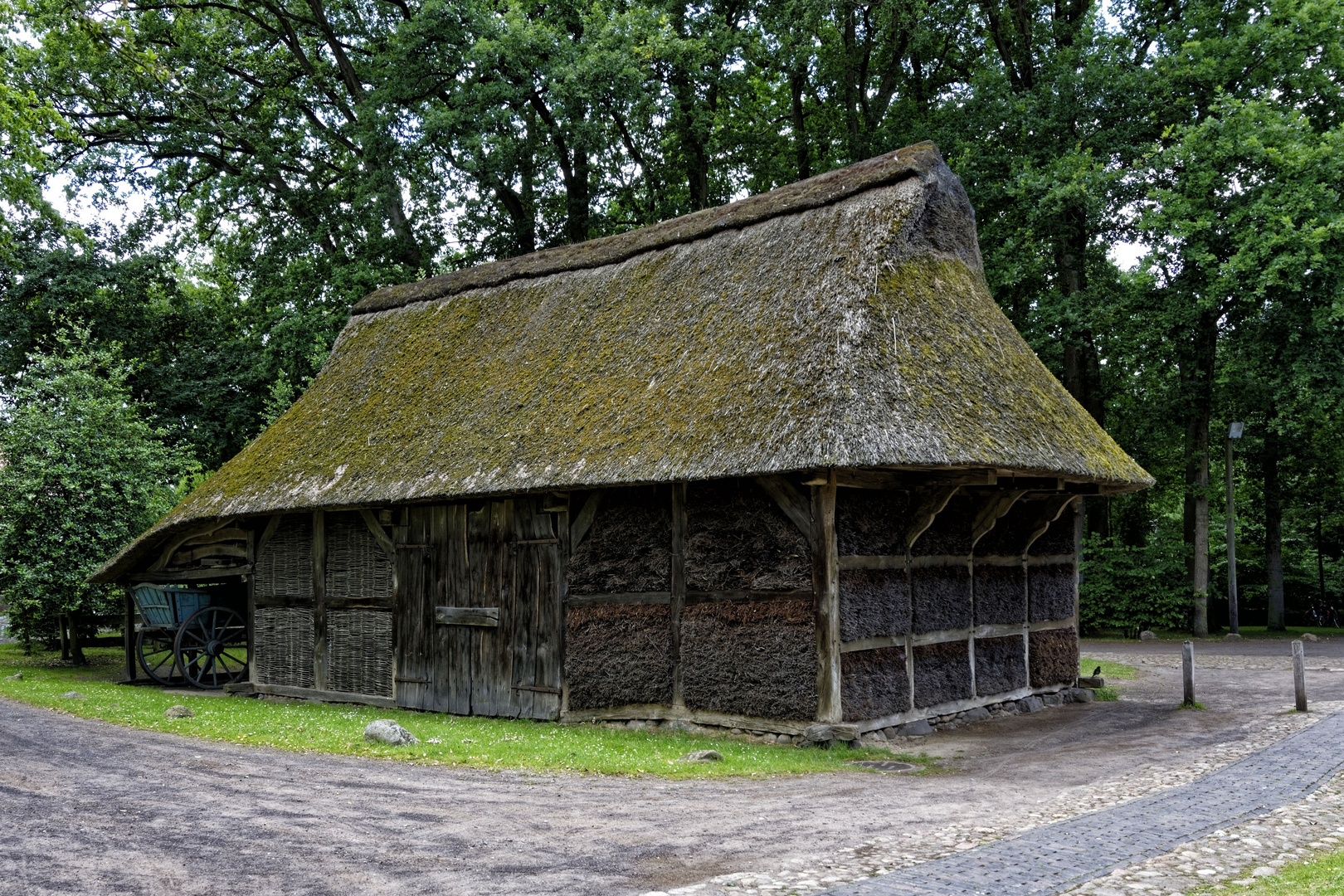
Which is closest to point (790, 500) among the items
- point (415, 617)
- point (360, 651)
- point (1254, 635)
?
point (415, 617)

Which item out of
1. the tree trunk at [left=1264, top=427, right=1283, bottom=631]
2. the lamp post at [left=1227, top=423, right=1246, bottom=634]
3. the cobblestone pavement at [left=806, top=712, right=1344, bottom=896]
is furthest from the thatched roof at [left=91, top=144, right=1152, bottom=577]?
the tree trunk at [left=1264, top=427, right=1283, bottom=631]

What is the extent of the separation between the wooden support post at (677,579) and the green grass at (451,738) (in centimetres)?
60

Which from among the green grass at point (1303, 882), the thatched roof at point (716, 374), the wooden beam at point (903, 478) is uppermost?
the thatched roof at point (716, 374)

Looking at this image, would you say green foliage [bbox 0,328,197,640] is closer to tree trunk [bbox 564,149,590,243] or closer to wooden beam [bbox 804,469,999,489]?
tree trunk [bbox 564,149,590,243]

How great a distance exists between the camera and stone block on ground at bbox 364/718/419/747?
1061cm

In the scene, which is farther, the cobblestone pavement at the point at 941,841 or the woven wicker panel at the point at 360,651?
the woven wicker panel at the point at 360,651

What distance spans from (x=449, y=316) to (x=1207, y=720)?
41.5 ft

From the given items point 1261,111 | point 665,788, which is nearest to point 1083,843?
point 665,788

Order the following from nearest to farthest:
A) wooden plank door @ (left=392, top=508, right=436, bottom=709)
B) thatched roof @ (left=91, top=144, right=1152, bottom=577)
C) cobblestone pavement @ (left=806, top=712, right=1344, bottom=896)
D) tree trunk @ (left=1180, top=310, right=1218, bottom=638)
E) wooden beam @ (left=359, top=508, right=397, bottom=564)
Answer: cobblestone pavement @ (left=806, top=712, right=1344, bottom=896) < thatched roof @ (left=91, top=144, right=1152, bottom=577) < wooden plank door @ (left=392, top=508, right=436, bottom=709) < wooden beam @ (left=359, top=508, right=397, bottom=564) < tree trunk @ (left=1180, top=310, right=1218, bottom=638)

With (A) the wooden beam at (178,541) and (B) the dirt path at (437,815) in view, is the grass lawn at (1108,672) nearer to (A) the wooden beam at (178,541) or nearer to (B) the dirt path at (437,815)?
(B) the dirt path at (437,815)

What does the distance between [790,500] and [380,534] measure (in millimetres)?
6950

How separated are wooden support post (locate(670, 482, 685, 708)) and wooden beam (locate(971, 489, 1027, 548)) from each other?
3820mm

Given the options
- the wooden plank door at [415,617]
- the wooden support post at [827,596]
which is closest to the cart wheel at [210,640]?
the wooden plank door at [415,617]

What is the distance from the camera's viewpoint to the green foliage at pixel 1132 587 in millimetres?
23969
